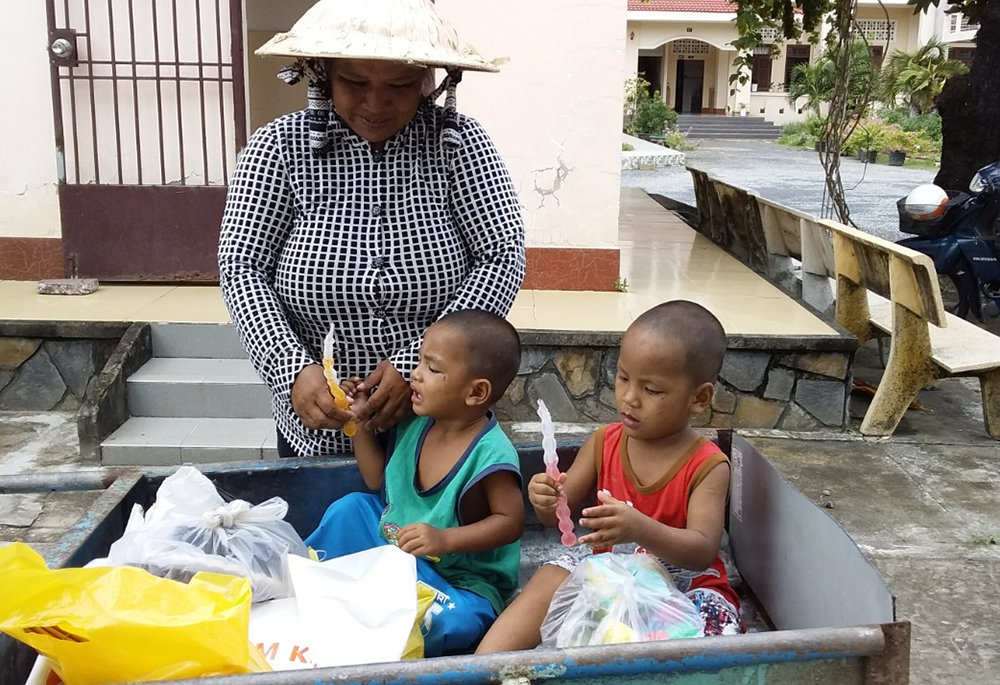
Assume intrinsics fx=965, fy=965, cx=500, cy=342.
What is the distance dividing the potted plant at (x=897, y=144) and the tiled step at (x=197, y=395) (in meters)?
21.2

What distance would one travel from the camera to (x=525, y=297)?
5719 millimetres

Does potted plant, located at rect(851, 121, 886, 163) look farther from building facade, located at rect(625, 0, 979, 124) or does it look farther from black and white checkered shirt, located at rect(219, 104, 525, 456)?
black and white checkered shirt, located at rect(219, 104, 525, 456)

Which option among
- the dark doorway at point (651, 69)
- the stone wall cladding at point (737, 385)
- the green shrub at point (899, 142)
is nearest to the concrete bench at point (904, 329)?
the stone wall cladding at point (737, 385)

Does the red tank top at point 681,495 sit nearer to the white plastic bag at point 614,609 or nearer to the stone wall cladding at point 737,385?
the white plastic bag at point 614,609

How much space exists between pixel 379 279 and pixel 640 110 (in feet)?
86.2

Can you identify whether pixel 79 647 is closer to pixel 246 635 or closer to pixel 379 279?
pixel 246 635

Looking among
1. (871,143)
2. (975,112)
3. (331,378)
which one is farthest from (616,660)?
(871,143)

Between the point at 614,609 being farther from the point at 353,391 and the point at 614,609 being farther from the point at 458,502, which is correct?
the point at 353,391

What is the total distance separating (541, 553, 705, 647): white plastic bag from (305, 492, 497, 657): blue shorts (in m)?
0.15

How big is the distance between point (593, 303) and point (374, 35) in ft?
12.6

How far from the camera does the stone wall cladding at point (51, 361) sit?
4906 mm

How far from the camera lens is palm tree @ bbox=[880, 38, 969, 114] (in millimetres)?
7820

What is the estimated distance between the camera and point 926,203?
6848 millimetres

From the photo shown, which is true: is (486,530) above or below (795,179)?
above
